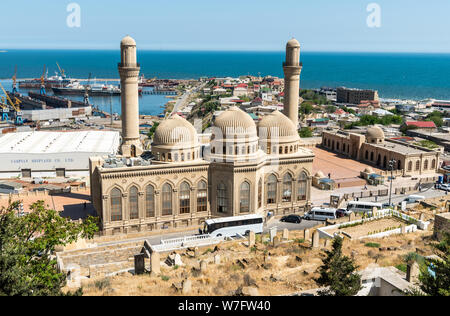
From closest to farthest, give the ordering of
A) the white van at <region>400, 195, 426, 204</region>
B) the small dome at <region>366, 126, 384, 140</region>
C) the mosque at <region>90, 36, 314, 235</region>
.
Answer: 1. the mosque at <region>90, 36, 314, 235</region>
2. the white van at <region>400, 195, 426, 204</region>
3. the small dome at <region>366, 126, 384, 140</region>

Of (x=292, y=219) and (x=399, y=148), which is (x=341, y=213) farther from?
Result: (x=399, y=148)

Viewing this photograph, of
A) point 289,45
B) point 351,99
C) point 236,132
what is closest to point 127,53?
point 236,132

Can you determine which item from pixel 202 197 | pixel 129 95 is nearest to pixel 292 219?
pixel 202 197

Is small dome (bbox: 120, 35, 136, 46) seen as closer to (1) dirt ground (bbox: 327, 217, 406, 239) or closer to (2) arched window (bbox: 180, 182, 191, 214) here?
(2) arched window (bbox: 180, 182, 191, 214)

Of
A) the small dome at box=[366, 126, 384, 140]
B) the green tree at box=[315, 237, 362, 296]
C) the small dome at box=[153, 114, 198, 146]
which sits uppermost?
the small dome at box=[153, 114, 198, 146]

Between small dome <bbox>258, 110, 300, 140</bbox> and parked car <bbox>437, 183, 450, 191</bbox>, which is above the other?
small dome <bbox>258, 110, 300, 140</bbox>

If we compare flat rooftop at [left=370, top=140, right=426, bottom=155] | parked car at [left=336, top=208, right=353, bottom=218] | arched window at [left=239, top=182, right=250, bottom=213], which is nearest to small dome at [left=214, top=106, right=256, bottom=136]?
arched window at [left=239, top=182, right=250, bottom=213]

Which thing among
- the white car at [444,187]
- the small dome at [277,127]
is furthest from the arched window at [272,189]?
the white car at [444,187]
